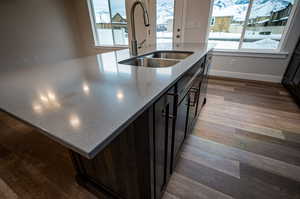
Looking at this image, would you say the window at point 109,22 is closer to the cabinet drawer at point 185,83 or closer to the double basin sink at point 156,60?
the double basin sink at point 156,60

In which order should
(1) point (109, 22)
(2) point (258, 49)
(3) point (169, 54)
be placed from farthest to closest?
(1) point (109, 22), (2) point (258, 49), (3) point (169, 54)

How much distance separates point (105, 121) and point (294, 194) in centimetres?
155

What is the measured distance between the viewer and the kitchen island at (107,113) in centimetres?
41

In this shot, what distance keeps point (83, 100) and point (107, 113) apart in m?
0.15

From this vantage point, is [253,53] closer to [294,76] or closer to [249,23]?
[249,23]

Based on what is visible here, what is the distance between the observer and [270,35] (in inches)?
116

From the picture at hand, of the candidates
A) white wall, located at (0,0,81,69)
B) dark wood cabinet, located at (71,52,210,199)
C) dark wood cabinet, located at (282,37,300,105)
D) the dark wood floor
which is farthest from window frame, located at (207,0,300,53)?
white wall, located at (0,0,81,69)

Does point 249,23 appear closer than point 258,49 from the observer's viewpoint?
Yes

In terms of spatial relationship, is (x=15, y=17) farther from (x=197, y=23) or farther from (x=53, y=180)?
(x=197, y=23)

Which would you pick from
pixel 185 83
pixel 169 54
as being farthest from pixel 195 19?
pixel 185 83

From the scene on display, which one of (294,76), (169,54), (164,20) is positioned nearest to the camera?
(169,54)

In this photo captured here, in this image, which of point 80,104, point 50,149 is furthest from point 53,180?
point 80,104

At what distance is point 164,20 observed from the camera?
3.57 m

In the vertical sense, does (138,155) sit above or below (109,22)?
below
